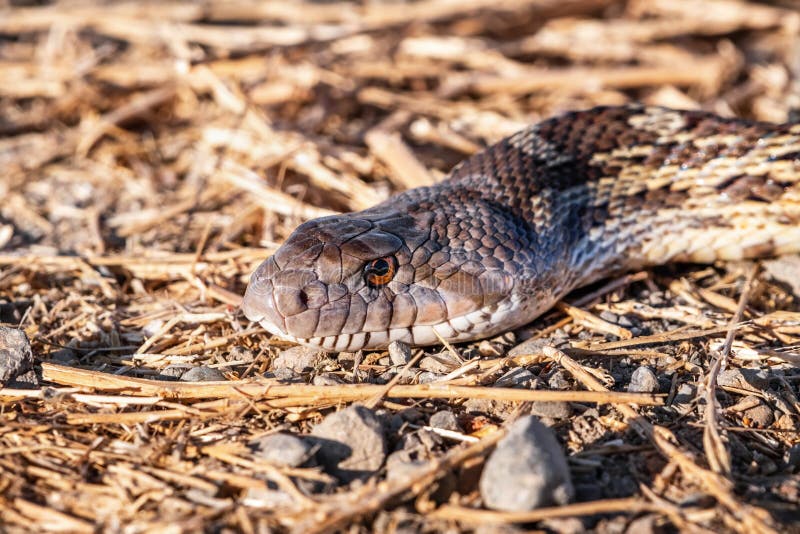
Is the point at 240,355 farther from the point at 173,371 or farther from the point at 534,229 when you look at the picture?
the point at 534,229

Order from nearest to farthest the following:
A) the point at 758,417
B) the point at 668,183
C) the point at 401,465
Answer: the point at 401,465 → the point at 758,417 → the point at 668,183

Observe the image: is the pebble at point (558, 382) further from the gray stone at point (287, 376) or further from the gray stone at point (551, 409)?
the gray stone at point (287, 376)

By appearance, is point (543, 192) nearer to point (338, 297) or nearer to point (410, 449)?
point (338, 297)

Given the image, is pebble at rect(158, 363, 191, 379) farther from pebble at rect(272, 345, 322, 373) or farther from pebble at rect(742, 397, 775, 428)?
pebble at rect(742, 397, 775, 428)

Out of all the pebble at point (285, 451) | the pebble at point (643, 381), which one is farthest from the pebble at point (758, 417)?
the pebble at point (285, 451)

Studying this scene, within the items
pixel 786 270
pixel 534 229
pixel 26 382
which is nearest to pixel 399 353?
pixel 534 229

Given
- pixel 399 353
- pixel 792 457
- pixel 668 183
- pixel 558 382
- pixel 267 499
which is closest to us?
pixel 267 499

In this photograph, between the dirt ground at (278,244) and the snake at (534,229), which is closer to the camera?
the dirt ground at (278,244)
